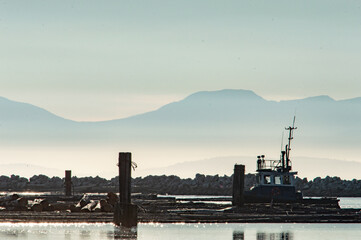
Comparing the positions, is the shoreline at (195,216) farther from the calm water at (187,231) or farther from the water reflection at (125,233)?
the water reflection at (125,233)

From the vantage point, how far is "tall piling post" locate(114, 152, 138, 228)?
A: 5572 cm

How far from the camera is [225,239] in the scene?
52.7m

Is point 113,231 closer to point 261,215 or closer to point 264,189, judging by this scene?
point 261,215

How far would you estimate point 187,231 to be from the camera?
5647 cm

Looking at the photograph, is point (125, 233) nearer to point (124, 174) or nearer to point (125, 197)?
point (125, 197)

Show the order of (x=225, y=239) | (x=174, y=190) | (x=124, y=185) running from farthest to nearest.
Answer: (x=174, y=190) < (x=124, y=185) < (x=225, y=239)

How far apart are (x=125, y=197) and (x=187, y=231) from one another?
375 centimetres

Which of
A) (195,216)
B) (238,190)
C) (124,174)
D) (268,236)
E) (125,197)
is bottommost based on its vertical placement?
(268,236)

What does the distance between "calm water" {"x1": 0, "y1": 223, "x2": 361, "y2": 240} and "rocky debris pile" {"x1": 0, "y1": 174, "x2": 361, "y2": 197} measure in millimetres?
96343

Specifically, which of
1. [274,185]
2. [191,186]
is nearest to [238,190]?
[274,185]

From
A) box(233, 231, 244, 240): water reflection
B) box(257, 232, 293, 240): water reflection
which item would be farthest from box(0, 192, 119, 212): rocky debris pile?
box(257, 232, 293, 240): water reflection

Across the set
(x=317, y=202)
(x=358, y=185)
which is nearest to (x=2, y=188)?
(x=358, y=185)

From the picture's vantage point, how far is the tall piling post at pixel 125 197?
183 ft

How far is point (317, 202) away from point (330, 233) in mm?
35064
